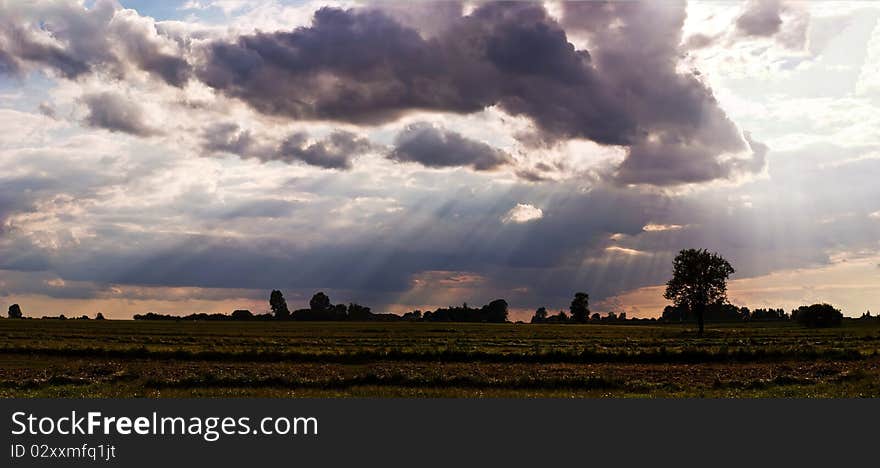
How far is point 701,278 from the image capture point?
430 feet

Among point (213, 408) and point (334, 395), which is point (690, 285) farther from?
point (213, 408)

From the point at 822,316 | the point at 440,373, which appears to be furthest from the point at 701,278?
the point at 440,373

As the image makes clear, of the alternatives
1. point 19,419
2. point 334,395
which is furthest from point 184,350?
point 19,419

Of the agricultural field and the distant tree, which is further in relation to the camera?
the distant tree

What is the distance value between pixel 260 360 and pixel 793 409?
3935 centimetres

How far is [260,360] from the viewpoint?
179ft

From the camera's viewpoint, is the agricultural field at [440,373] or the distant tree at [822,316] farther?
Answer: the distant tree at [822,316]

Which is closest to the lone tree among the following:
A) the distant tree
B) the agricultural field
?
the distant tree

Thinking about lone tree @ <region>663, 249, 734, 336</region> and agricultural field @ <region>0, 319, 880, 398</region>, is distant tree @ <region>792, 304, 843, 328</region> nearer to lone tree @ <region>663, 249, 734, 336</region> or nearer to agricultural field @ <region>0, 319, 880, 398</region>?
lone tree @ <region>663, 249, 734, 336</region>

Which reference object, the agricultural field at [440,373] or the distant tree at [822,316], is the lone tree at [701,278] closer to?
the distant tree at [822,316]

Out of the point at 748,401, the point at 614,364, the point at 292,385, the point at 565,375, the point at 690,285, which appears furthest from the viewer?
the point at 690,285

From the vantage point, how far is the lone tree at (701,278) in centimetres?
13062

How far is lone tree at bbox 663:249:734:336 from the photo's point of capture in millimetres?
130625

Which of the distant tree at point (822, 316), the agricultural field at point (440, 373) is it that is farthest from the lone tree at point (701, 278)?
the agricultural field at point (440, 373)
